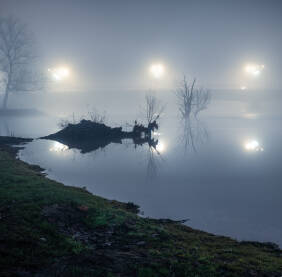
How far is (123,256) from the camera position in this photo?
6.73m

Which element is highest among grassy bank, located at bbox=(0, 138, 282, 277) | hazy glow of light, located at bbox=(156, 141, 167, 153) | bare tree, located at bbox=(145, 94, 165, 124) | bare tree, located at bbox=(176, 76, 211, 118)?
bare tree, located at bbox=(176, 76, 211, 118)

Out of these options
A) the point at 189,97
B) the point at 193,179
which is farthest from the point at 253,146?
the point at 189,97

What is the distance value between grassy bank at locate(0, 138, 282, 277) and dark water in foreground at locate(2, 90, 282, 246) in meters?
2.31

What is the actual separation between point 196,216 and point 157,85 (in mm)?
125831

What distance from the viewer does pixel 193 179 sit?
1880 centimetres

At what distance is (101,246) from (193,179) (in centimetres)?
1277

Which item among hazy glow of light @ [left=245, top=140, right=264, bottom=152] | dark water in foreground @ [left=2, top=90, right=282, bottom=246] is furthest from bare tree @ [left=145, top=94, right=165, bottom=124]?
hazy glow of light @ [left=245, top=140, right=264, bottom=152]

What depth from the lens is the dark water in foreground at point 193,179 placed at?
12200mm

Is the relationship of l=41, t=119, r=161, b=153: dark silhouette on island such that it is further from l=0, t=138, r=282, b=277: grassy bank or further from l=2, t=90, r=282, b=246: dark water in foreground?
l=0, t=138, r=282, b=277: grassy bank

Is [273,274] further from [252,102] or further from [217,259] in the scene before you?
[252,102]

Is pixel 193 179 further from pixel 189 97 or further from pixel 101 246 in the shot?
pixel 189 97

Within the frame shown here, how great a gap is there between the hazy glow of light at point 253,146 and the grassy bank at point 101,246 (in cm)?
2340

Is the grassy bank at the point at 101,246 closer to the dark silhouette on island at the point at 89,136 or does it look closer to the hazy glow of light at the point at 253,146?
the hazy glow of light at the point at 253,146

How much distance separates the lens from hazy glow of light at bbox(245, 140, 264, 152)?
30.5 meters
